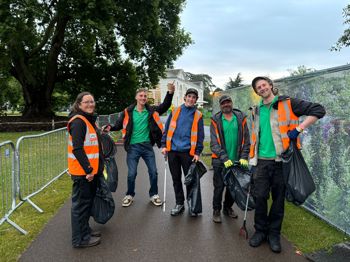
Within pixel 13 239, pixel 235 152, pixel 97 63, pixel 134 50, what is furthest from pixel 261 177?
pixel 97 63

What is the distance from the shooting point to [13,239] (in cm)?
415

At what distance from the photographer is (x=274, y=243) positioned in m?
3.84

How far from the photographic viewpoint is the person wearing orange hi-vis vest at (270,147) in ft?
12.0

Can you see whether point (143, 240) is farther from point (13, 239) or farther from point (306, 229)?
point (306, 229)

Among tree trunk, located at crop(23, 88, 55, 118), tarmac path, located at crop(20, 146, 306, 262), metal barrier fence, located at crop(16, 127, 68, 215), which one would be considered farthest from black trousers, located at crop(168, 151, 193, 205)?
A: tree trunk, located at crop(23, 88, 55, 118)

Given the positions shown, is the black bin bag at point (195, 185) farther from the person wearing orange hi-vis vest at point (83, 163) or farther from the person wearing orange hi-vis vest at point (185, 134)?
the person wearing orange hi-vis vest at point (83, 163)

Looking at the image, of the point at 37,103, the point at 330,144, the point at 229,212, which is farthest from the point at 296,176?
the point at 37,103

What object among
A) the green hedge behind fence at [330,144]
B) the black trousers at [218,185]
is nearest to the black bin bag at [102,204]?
the black trousers at [218,185]

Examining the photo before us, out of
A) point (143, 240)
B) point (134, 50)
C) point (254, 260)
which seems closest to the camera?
point (254, 260)

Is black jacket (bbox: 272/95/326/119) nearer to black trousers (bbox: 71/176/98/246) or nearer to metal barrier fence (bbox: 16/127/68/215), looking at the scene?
black trousers (bbox: 71/176/98/246)

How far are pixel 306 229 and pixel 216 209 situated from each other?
4.05ft

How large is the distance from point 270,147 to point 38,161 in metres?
4.74

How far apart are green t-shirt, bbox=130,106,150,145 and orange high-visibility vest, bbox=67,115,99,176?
154 cm

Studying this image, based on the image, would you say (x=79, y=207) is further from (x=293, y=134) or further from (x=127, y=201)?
(x=293, y=134)
